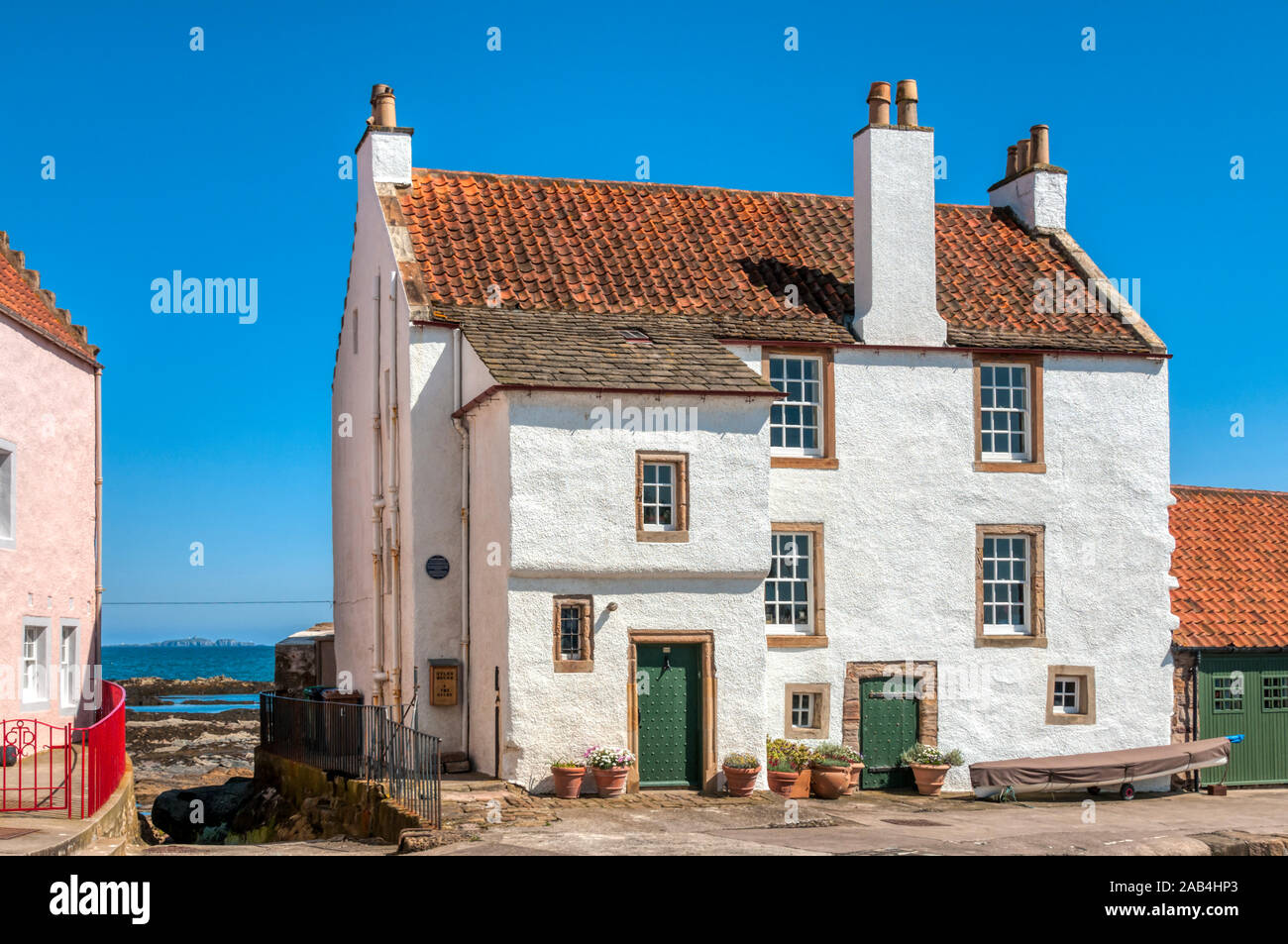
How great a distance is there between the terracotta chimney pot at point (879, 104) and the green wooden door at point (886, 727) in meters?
9.41

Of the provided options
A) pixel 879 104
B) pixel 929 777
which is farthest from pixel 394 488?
pixel 879 104

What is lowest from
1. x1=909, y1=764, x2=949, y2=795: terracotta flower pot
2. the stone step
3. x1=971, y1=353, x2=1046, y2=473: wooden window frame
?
x1=909, y1=764, x2=949, y2=795: terracotta flower pot

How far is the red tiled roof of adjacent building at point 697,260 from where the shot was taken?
25.1 metres

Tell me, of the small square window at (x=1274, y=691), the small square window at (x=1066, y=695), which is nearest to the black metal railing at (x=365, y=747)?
the small square window at (x=1066, y=695)

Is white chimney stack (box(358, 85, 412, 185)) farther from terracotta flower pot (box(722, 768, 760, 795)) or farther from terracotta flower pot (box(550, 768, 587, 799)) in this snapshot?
terracotta flower pot (box(722, 768, 760, 795))

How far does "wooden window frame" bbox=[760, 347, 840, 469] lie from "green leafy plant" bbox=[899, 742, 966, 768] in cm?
477

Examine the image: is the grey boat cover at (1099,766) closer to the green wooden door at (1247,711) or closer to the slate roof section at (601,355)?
the green wooden door at (1247,711)

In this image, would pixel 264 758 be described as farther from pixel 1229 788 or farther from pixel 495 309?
pixel 1229 788

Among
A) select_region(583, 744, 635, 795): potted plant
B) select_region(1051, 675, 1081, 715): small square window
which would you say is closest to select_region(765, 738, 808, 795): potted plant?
select_region(583, 744, 635, 795): potted plant

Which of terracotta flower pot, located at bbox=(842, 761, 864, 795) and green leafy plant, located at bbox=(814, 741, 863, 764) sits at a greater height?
green leafy plant, located at bbox=(814, 741, 863, 764)

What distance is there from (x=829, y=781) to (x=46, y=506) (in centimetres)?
1370

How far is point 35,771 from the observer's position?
1756cm

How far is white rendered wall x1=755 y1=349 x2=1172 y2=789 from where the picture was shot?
81.3ft

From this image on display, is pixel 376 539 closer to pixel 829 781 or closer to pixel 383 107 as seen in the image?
pixel 383 107
